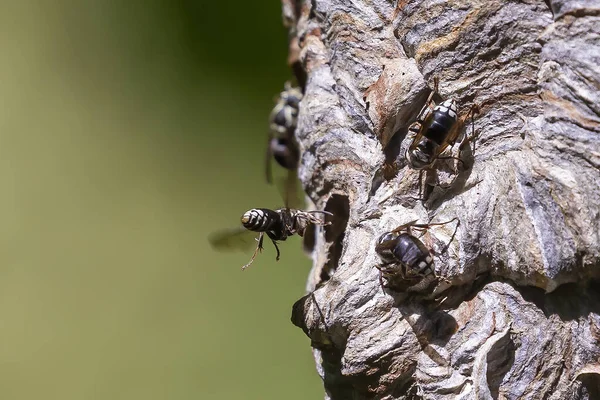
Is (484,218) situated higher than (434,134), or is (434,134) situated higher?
(434,134)

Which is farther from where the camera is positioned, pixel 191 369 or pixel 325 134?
pixel 191 369

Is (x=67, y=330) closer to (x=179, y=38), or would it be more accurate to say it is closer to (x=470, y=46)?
(x=179, y=38)

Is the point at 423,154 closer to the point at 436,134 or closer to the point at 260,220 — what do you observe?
the point at 436,134

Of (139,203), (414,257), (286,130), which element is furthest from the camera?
(139,203)

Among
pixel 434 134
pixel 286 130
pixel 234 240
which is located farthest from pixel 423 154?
pixel 286 130

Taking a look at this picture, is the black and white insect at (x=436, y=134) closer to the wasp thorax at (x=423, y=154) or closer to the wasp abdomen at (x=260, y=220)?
the wasp thorax at (x=423, y=154)

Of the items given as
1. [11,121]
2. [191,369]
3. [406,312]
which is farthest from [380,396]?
[11,121]

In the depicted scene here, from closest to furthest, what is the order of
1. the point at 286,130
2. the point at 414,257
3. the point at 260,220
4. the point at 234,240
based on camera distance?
the point at 414,257
the point at 260,220
the point at 234,240
the point at 286,130
